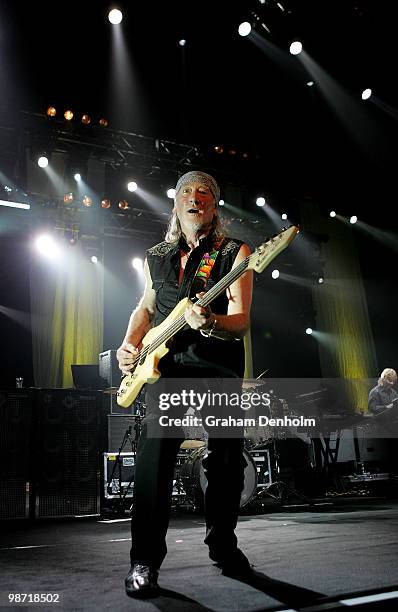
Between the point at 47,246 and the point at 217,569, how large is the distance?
29.7 feet

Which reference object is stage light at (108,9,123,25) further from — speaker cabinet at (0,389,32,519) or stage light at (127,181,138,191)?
speaker cabinet at (0,389,32,519)

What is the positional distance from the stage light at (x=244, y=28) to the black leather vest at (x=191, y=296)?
639 centimetres

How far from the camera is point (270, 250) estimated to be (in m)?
2.12

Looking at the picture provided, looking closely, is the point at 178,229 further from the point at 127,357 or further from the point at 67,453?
the point at 67,453

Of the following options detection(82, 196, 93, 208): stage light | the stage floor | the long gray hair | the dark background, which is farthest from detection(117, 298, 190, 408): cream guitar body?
detection(82, 196, 93, 208): stage light

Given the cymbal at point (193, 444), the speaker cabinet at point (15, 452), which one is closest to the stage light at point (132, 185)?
the speaker cabinet at point (15, 452)

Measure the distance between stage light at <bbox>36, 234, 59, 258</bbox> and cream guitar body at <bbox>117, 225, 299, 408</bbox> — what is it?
27.0 ft

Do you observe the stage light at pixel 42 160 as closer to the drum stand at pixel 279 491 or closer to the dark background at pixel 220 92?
the dark background at pixel 220 92

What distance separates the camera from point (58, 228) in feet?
32.6

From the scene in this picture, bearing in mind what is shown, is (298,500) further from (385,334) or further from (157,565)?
(385,334)

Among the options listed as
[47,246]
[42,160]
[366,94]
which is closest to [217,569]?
[42,160]

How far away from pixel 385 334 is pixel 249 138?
273 inches

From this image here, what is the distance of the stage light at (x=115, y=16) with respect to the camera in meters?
7.43

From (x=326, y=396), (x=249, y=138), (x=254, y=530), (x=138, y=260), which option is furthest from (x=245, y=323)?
(x=138, y=260)
